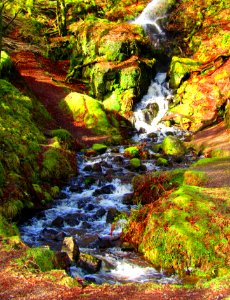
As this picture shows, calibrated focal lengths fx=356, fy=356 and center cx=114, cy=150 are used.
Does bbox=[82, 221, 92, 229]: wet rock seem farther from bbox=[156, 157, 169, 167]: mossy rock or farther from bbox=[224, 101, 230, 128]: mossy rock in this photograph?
bbox=[224, 101, 230, 128]: mossy rock

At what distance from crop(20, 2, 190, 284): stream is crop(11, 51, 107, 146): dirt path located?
8.69ft

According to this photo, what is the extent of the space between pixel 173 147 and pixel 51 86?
9465mm

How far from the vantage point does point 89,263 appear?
754 centimetres

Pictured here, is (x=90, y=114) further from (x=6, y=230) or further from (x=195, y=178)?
(x=6, y=230)

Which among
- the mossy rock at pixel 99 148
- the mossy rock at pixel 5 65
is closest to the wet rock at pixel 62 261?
the mossy rock at pixel 99 148

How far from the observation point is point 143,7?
30.1 meters

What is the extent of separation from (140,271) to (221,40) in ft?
67.8

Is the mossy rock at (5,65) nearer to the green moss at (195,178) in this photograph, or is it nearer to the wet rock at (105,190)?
the wet rock at (105,190)

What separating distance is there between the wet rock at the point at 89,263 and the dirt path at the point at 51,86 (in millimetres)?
10674

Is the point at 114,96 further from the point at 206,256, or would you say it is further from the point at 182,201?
the point at 206,256

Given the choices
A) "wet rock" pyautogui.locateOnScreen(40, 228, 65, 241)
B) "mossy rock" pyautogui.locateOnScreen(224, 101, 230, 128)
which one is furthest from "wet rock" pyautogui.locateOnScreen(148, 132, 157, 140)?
"wet rock" pyautogui.locateOnScreen(40, 228, 65, 241)

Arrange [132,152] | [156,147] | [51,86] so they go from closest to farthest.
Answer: [132,152], [156,147], [51,86]

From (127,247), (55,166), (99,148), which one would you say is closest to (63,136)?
(99,148)

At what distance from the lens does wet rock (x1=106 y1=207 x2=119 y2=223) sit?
10205mm
